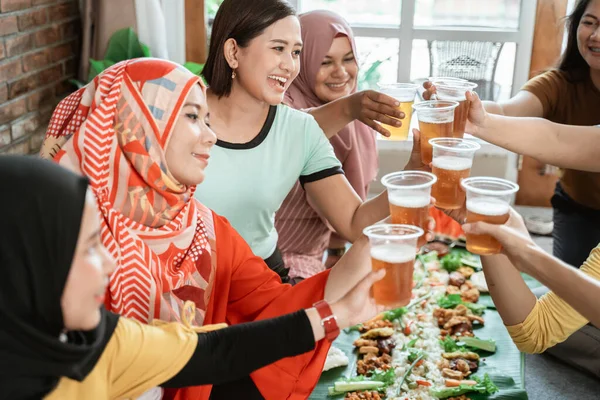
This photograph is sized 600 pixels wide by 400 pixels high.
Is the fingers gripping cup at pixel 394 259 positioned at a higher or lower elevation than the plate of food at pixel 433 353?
higher

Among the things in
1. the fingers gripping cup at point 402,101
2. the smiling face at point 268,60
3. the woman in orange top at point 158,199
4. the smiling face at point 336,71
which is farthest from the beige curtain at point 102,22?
the woman in orange top at point 158,199

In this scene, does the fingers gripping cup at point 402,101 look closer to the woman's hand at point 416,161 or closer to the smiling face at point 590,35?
the woman's hand at point 416,161

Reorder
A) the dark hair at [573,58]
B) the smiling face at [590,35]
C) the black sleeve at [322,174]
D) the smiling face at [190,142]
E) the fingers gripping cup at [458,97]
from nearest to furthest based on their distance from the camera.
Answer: the smiling face at [190,142]
the fingers gripping cup at [458,97]
the black sleeve at [322,174]
the smiling face at [590,35]
the dark hair at [573,58]

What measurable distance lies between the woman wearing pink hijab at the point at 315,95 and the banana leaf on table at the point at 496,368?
1.45 ft

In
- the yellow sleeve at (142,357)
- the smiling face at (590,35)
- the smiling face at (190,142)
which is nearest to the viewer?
the yellow sleeve at (142,357)

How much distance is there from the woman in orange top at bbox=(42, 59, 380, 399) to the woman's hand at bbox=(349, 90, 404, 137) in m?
0.69

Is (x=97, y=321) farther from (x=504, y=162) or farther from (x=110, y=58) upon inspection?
(x=504, y=162)

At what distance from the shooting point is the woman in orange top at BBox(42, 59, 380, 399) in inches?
66.4

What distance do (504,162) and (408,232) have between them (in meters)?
3.30

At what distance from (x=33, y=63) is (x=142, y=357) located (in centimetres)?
249

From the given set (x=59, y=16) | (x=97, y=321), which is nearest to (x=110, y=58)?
(x=59, y=16)

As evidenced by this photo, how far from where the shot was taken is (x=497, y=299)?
2035 millimetres

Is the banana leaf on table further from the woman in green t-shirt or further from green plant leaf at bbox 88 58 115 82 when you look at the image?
green plant leaf at bbox 88 58 115 82

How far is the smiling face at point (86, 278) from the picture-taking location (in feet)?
4.02
